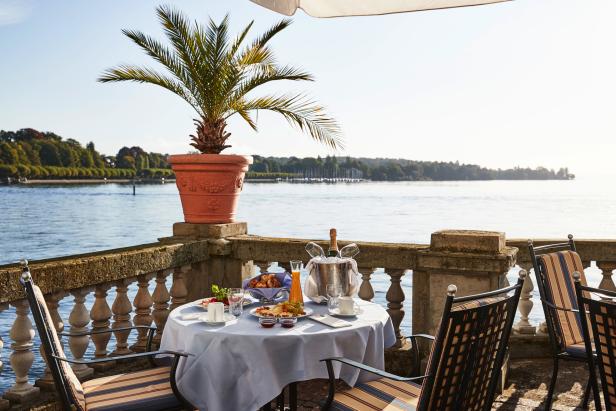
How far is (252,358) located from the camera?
2.62m

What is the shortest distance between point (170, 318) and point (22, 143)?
81.5 metres

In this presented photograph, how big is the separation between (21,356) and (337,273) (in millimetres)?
1690

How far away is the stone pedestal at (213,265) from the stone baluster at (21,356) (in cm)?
140

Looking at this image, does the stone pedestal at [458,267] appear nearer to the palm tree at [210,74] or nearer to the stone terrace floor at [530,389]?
the stone terrace floor at [530,389]

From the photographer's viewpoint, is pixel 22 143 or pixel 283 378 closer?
pixel 283 378

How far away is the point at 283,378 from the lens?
106 inches

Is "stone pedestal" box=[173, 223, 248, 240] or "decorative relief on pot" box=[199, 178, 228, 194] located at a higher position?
"decorative relief on pot" box=[199, 178, 228, 194]

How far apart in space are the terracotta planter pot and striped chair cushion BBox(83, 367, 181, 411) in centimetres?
188

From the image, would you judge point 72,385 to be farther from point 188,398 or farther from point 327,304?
point 327,304

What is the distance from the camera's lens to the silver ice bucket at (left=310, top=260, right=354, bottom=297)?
3178mm

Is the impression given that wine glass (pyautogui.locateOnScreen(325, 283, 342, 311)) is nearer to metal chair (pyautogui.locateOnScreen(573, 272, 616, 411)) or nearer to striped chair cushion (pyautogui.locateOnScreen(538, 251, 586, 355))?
metal chair (pyautogui.locateOnScreen(573, 272, 616, 411))

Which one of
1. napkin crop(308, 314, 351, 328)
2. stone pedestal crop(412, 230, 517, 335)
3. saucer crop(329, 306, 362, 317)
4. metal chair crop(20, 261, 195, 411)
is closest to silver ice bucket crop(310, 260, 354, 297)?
saucer crop(329, 306, 362, 317)

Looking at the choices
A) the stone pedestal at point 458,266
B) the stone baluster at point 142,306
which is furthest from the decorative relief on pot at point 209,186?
the stone pedestal at point 458,266

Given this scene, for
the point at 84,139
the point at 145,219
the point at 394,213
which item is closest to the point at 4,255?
the point at 145,219
